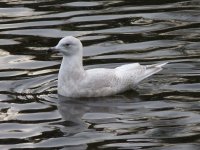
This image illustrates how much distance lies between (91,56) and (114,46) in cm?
Answer: 76

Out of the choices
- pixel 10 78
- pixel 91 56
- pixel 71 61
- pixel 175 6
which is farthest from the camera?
pixel 175 6

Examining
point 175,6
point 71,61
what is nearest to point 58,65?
point 71,61

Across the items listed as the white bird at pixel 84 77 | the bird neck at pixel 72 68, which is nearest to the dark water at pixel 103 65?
the white bird at pixel 84 77

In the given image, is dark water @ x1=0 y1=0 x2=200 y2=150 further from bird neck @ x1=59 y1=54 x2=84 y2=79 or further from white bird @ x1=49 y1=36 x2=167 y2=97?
bird neck @ x1=59 y1=54 x2=84 y2=79

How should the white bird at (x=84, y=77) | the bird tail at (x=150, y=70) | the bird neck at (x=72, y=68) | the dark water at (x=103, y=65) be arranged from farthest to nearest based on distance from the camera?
the bird tail at (x=150, y=70), the bird neck at (x=72, y=68), the white bird at (x=84, y=77), the dark water at (x=103, y=65)

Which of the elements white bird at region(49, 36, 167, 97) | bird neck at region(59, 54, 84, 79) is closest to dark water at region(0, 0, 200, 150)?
white bird at region(49, 36, 167, 97)

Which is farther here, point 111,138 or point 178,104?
point 178,104

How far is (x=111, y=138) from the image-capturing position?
41.7 feet

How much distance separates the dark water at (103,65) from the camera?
12852 millimetres

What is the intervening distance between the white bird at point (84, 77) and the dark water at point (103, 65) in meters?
0.14

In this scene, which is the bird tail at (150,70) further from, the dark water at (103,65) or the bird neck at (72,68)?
the bird neck at (72,68)

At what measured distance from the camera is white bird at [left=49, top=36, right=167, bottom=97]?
1474 centimetres

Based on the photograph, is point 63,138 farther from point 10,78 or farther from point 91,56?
point 91,56

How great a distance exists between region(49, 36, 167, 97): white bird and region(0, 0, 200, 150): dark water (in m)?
0.14
